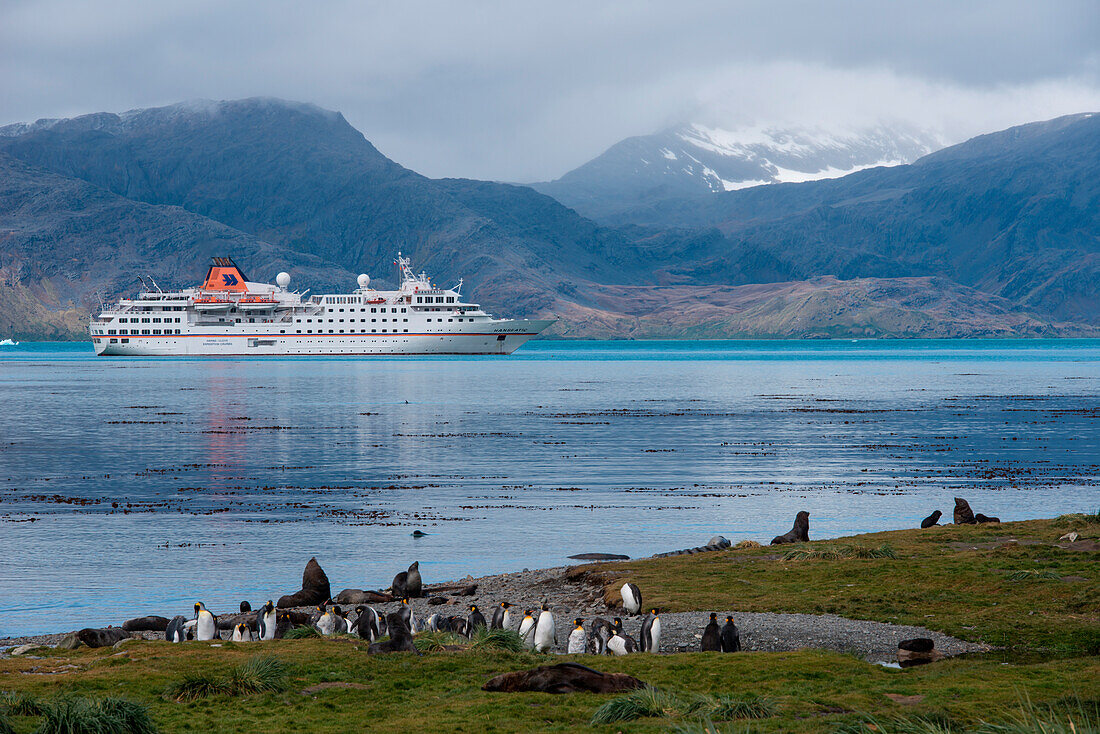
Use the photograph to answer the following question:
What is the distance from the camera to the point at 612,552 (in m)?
22.6

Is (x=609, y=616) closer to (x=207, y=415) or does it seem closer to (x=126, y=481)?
(x=126, y=481)

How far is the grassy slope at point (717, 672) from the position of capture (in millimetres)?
9469

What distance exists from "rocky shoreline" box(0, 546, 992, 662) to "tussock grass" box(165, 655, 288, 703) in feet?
13.8

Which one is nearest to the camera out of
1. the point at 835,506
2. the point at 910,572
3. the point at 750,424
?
the point at 910,572

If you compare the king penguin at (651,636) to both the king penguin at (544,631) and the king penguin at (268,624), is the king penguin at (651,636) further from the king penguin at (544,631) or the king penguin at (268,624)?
the king penguin at (268,624)

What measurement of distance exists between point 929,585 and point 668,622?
14.6ft

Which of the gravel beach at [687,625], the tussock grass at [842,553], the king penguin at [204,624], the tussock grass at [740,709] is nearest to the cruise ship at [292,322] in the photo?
the tussock grass at [842,553]

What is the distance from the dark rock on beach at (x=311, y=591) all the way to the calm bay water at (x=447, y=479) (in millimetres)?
1150

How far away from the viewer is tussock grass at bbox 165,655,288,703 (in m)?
10.6

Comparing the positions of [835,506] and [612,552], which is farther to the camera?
[835,506]

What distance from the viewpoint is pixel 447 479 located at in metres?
34.1

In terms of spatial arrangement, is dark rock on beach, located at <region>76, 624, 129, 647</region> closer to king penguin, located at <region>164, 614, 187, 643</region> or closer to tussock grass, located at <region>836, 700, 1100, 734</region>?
king penguin, located at <region>164, 614, 187, 643</region>

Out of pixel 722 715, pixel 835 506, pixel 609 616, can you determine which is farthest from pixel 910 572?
pixel 835 506

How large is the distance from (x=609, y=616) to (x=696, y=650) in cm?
255
